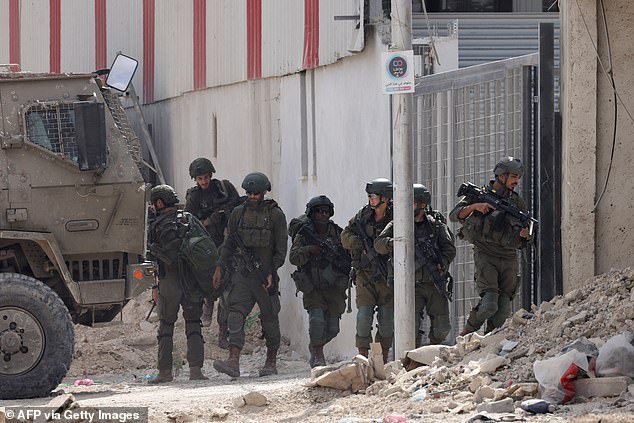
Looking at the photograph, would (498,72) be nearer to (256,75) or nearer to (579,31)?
(579,31)

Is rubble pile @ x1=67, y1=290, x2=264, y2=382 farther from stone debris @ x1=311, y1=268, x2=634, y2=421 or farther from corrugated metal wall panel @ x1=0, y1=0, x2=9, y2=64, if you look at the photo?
corrugated metal wall panel @ x1=0, y1=0, x2=9, y2=64

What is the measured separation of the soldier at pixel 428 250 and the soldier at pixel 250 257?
2.07 metres

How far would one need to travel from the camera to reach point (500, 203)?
37.1ft

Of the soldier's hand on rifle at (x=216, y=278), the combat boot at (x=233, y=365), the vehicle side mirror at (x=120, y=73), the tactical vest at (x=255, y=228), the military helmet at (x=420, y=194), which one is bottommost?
the combat boot at (x=233, y=365)

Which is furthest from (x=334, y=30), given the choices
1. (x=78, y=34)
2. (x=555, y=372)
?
(x=78, y=34)

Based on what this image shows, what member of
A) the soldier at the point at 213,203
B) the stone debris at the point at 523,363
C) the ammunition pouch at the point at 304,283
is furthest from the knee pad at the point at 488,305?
the soldier at the point at 213,203

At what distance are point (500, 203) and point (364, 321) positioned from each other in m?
1.68

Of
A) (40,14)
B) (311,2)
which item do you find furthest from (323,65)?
(40,14)

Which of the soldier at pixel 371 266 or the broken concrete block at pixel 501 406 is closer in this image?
the broken concrete block at pixel 501 406

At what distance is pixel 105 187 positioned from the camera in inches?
A: 479

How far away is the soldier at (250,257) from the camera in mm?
13641

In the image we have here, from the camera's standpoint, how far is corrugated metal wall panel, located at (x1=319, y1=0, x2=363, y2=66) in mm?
14203

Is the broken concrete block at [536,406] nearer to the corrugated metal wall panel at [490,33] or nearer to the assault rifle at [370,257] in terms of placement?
the assault rifle at [370,257]

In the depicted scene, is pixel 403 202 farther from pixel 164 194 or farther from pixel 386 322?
pixel 164 194
